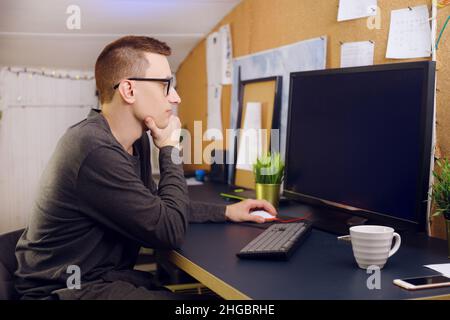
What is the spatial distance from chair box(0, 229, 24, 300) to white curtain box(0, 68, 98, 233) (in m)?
1.38

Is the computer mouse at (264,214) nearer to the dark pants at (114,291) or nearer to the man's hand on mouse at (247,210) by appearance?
the man's hand on mouse at (247,210)

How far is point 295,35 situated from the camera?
208 cm

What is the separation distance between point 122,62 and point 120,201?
41cm

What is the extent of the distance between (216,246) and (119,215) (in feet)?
0.86

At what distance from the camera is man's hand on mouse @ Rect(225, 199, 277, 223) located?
163 centimetres

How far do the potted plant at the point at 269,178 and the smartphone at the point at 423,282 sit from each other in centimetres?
83

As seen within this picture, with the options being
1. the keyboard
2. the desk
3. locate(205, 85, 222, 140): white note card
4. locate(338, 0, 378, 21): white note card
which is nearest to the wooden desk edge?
the desk

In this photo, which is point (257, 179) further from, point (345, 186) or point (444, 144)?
point (444, 144)

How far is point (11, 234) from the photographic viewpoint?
142 cm

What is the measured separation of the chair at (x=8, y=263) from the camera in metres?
1.25

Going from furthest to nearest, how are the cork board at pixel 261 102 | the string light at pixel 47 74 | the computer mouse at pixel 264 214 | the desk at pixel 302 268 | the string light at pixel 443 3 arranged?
1. the string light at pixel 47 74
2. the cork board at pixel 261 102
3. the computer mouse at pixel 264 214
4. the string light at pixel 443 3
5. the desk at pixel 302 268

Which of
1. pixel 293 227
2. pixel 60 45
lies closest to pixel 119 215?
pixel 293 227

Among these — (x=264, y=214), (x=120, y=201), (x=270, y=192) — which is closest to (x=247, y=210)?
(x=264, y=214)

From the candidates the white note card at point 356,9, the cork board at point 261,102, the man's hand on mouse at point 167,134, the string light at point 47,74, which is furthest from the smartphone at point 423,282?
the string light at point 47,74
